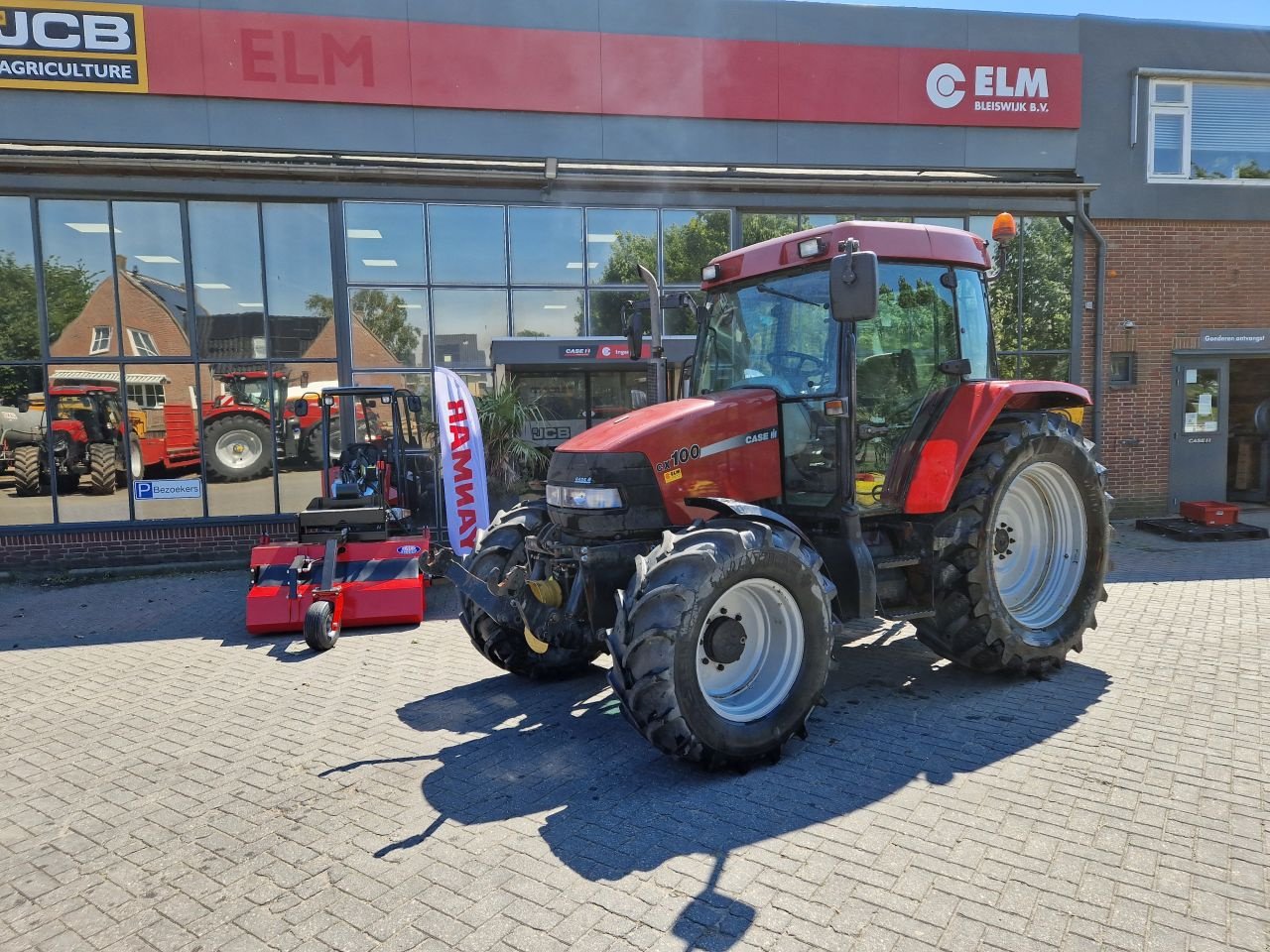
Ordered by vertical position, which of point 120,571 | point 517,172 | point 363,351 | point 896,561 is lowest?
point 120,571

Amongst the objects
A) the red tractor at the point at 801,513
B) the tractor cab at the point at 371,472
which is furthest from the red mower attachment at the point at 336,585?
the red tractor at the point at 801,513

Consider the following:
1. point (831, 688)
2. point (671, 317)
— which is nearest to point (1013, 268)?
point (671, 317)

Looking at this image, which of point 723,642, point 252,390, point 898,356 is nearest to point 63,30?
point 252,390

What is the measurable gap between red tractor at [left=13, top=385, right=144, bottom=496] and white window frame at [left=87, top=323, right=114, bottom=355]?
45 centimetres

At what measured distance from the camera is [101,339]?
10438mm

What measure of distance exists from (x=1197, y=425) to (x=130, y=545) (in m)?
15.2

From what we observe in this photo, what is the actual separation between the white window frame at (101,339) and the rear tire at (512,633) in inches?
309

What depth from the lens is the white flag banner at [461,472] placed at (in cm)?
844

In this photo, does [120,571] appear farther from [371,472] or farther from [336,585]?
[336,585]

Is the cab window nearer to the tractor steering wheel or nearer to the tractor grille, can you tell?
the tractor steering wheel

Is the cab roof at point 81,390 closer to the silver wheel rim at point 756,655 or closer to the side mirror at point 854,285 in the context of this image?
the silver wheel rim at point 756,655

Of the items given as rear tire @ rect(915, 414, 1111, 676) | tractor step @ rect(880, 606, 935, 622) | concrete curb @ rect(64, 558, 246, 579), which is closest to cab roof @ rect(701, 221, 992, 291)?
rear tire @ rect(915, 414, 1111, 676)

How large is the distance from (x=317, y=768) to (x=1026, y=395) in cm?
495

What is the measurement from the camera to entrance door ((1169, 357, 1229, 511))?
12523 millimetres
